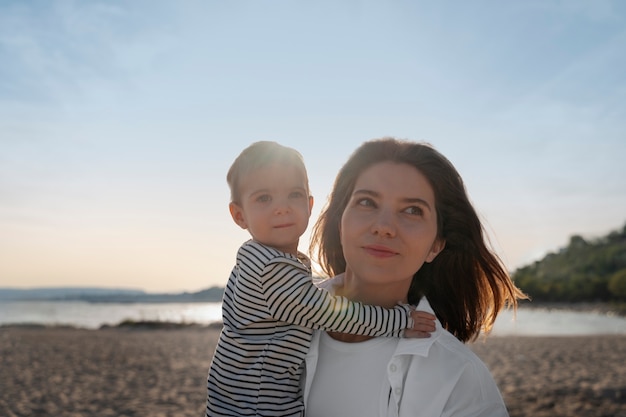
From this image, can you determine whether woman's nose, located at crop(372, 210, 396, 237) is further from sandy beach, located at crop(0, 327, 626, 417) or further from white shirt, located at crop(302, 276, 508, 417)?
sandy beach, located at crop(0, 327, 626, 417)

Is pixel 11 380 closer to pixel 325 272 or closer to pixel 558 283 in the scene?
pixel 325 272

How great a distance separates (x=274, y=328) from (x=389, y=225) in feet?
2.01

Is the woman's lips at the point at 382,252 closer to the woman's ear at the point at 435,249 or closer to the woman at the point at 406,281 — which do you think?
the woman at the point at 406,281

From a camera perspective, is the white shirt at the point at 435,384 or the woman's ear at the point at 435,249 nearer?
the white shirt at the point at 435,384

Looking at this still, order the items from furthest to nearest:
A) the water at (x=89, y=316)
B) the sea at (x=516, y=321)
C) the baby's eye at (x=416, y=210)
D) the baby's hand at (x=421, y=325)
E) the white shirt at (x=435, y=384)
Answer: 1. the water at (x=89, y=316)
2. the sea at (x=516, y=321)
3. the baby's eye at (x=416, y=210)
4. the baby's hand at (x=421, y=325)
5. the white shirt at (x=435, y=384)

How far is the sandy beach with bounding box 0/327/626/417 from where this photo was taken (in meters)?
A: 9.37

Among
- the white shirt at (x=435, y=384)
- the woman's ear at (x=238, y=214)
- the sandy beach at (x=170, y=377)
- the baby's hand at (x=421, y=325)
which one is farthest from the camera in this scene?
the sandy beach at (x=170, y=377)

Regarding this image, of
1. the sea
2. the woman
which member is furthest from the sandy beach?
the woman

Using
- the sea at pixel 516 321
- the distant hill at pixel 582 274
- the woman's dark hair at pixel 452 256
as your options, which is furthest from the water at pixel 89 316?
the distant hill at pixel 582 274

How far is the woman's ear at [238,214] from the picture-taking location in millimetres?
2627

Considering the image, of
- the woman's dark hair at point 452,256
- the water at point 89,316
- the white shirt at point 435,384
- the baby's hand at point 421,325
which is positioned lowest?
the water at point 89,316

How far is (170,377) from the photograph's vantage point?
13070 millimetres

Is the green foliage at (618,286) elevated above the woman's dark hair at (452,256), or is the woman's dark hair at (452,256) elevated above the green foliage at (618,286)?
the woman's dark hair at (452,256)

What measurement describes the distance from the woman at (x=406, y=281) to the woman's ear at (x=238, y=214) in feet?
1.42
